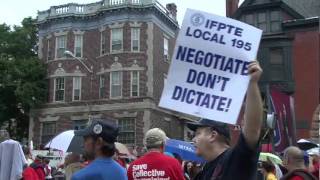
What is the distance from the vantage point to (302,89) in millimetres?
30734

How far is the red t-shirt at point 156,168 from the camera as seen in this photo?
6141 millimetres

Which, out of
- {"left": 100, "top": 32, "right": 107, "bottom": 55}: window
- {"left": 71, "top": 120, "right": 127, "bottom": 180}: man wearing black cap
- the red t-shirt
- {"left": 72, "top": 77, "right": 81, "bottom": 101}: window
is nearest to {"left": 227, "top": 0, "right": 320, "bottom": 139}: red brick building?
{"left": 100, "top": 32, "right": 107, "bottom": 55}: window

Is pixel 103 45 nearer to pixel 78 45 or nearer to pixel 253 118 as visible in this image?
pixel 78 45

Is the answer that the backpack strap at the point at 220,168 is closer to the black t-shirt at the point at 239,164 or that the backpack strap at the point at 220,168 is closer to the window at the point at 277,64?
the black t-shirt at the point at 239,164

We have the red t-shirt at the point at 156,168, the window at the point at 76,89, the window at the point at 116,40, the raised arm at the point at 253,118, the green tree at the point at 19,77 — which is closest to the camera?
the raised arm at the point at 253,118

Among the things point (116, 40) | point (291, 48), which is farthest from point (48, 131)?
point (291, 48)

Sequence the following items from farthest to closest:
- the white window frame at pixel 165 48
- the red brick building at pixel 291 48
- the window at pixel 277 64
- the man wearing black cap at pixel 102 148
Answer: the white window frame at pixel 165 48 < the window at pixel 277 64 < the red brick building at pixel 291 48 < the man wearing black cap at pixel 102 148

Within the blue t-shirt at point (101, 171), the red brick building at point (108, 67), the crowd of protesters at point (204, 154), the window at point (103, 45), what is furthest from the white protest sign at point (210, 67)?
the window at point (103, 45)

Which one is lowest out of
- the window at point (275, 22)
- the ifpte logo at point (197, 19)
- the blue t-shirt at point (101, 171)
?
the blue t-shirt at point (101, 171)

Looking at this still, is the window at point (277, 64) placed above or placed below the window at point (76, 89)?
above

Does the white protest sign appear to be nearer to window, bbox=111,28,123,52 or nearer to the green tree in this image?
window, bbox=111,28,123,52

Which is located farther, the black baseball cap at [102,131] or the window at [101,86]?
the window at [101,86]

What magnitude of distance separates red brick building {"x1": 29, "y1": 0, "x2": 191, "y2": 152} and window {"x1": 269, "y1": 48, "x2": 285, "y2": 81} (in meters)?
7.61

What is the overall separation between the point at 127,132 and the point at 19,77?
915 cm
